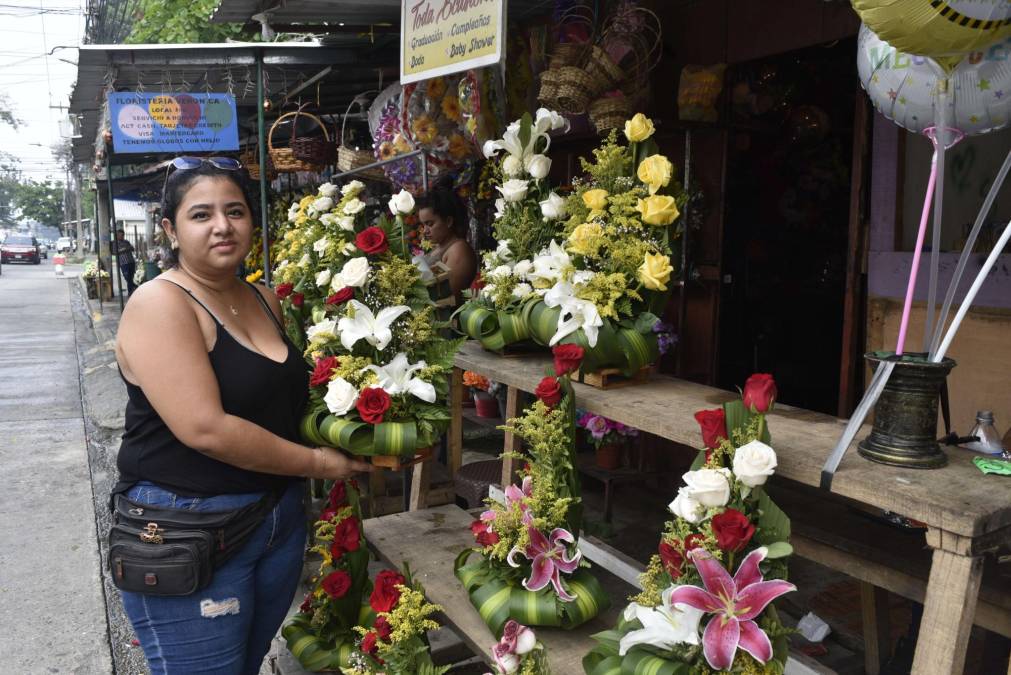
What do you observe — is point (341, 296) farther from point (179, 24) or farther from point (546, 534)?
point (179, 24)

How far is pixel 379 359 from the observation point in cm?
221

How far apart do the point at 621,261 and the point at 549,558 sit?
2.62 ft

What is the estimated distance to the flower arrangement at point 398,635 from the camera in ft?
6.35

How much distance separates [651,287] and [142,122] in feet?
13.5

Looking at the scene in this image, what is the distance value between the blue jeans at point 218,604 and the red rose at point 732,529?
115 cm

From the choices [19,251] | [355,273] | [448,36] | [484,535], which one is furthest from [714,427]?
[19,251]

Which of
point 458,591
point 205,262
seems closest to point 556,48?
point 205,262

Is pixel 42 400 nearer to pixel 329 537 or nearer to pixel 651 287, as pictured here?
pixel 329 537

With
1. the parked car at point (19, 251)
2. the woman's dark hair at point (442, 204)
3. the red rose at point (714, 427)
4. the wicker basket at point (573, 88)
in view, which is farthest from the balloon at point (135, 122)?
the parked car at point (19, 251)

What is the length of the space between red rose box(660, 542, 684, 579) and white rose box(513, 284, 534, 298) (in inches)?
38.7

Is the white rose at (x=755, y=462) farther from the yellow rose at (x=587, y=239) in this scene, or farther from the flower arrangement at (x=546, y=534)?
the yellow rose at (x=587, y=239)

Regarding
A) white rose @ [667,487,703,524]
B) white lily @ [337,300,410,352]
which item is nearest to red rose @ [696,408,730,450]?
white rose @ [667,487,703,524]

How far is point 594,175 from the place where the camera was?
7.09 ft

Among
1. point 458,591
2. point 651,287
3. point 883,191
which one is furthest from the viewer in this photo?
point 883,191
